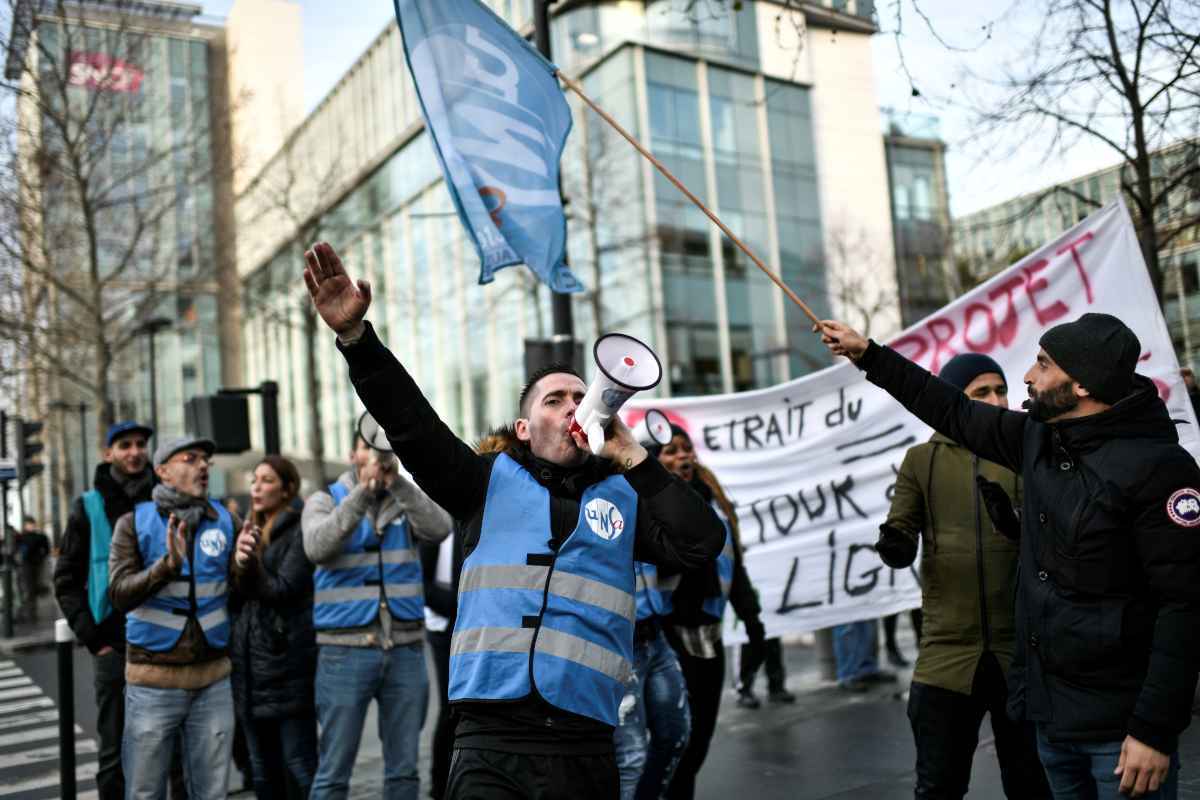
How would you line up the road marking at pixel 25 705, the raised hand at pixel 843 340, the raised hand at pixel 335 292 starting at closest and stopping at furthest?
the raised hand at pixel 335 292 < the raised hand at pixel 843 340 < the road marking at pixel 25 705

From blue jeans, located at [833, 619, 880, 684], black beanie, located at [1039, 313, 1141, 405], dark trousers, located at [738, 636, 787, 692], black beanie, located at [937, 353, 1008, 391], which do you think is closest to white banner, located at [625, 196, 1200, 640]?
black beanie, located at [937, 353, 1008, 391]

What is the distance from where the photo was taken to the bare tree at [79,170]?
704 inches

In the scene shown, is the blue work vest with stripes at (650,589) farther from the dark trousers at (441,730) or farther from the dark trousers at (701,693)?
the dark trousers at (441,730)

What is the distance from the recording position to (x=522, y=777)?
271 centimetres

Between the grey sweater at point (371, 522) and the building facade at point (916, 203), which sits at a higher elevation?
the building facade at point (916, 203)

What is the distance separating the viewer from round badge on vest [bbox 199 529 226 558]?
502cm

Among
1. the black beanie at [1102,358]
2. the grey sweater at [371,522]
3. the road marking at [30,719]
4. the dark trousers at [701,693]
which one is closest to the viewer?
the black beanie at [1102,358]

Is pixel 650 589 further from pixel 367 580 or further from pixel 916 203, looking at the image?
pixel 916 203

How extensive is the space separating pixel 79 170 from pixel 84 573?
47.8ft

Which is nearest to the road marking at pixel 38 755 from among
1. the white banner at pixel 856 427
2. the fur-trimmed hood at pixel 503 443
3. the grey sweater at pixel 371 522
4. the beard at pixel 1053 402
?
the grey sweater at pixel 371 522

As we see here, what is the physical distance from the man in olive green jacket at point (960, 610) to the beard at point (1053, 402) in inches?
21.7

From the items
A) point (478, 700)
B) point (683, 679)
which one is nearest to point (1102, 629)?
point (478, 700)

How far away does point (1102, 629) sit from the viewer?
292 cm

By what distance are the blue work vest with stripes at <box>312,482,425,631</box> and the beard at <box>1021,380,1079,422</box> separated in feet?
10.3
